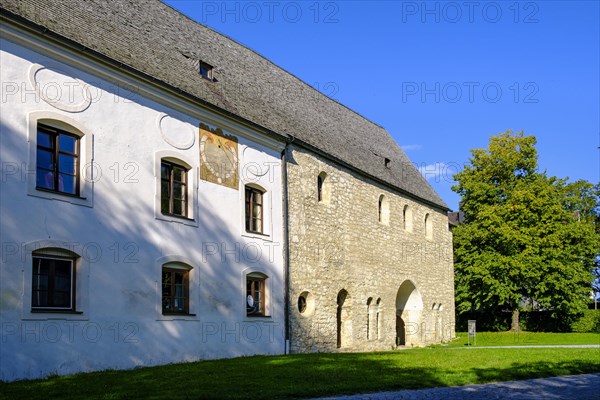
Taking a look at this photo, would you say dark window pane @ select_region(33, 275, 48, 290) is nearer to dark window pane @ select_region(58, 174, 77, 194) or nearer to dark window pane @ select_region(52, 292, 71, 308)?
dark window pane @ select_region(52, 292, 71, 308)

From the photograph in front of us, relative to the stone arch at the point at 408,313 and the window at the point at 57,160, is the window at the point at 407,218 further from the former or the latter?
the window at the point at 57,160

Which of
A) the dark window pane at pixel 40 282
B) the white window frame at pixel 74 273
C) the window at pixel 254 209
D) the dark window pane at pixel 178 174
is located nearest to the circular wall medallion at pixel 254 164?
the window at pixel 254 209

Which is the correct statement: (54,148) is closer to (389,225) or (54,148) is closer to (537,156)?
(389,225)

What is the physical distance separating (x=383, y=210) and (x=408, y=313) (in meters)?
6.12

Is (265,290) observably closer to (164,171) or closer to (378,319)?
(164,171)

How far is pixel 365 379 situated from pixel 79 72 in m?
8.34

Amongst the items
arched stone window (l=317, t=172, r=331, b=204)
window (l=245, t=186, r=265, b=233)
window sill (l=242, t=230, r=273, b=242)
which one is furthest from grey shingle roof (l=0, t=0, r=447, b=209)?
window sill (l=242, t=230, r=273, b=242)

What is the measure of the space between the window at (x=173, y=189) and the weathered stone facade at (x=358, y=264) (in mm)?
4889

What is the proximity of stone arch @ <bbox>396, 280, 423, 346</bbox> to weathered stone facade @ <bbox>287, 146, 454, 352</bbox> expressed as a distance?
1.8 inches

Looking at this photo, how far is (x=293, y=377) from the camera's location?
39.0ft

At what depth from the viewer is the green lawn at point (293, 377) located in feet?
33.2

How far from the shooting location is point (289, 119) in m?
22.9

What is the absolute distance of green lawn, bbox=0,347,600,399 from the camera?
10108mm

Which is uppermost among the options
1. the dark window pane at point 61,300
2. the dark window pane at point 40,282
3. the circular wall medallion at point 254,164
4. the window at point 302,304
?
the circular wall medallion at point 254,164
